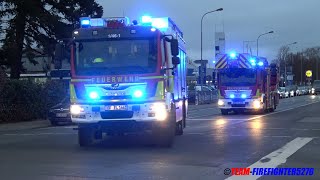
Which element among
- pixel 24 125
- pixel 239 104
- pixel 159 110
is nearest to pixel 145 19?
pixel 159 110

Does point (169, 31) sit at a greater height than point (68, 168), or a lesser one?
greater

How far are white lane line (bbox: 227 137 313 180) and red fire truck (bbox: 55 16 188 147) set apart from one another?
3001 millimetres

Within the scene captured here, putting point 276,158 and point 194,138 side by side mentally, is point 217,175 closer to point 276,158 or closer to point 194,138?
point 276,158

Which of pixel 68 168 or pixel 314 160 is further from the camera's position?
pixel 314 160

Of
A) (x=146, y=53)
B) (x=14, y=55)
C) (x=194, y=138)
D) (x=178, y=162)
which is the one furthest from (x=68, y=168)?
(x=14, y=55)

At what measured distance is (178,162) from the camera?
11.4 m

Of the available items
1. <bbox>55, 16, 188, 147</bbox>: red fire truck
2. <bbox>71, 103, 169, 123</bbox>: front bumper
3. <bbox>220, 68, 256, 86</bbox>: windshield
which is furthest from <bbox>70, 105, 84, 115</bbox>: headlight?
<bbox>220, 68, 256, 86</bbox>: windshield

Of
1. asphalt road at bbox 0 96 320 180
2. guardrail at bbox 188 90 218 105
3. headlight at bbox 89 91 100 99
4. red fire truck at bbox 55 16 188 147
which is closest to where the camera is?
asphalt road at bbox 0 96 320 180

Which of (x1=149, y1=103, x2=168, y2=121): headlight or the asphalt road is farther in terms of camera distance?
(x1=149, y1=103, x2=168, y2=121): headlight

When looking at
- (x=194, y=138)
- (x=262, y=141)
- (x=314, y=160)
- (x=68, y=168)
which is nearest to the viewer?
(x=68, y=168)

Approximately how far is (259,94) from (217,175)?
22.0 metres

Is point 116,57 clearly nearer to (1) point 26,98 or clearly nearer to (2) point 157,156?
(2) point 157,156

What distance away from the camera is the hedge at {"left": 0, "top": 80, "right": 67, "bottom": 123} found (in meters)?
27.7

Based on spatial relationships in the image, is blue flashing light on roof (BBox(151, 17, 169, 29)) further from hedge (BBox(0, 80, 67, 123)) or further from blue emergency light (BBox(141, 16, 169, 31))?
hedge (BBox(0, 80, 67, 123))
